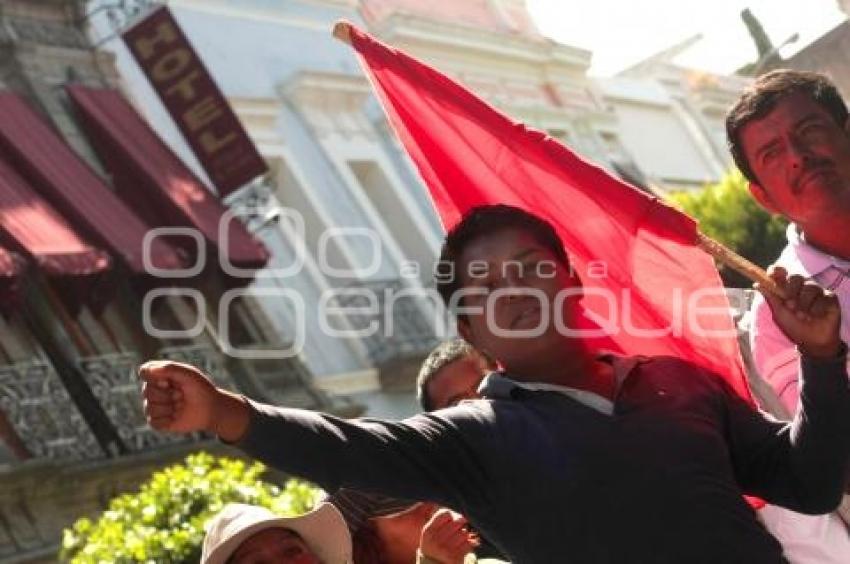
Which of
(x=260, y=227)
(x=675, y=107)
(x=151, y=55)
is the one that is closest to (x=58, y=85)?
(x=151, y=55)

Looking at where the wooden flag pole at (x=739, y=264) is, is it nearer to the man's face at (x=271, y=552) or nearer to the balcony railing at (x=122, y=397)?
the man's face at (x=271, y=552)

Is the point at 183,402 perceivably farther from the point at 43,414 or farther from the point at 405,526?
the point at 43,414

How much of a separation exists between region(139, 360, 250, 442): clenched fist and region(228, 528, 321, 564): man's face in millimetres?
1038

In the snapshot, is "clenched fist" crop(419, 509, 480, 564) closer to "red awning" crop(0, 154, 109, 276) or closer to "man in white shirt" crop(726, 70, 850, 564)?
"man in white shirt" crop(726, 70, 850, 564)

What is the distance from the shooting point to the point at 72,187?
12641 millimetres

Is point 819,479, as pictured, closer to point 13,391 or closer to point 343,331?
point 13,391

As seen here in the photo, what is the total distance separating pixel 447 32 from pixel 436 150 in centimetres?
1785

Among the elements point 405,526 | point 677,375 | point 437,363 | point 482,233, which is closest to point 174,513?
point 437,363

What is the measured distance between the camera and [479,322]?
8.66ft

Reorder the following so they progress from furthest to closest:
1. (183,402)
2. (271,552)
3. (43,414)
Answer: (43,414) < (271,552) < (183,402)

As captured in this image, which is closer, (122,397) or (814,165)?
(814,165)

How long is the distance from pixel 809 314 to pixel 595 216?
0.88 meters

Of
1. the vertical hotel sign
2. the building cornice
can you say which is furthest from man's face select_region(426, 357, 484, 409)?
the building cornice

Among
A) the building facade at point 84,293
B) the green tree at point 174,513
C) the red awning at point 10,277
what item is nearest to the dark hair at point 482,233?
the green tree at point 174,513
